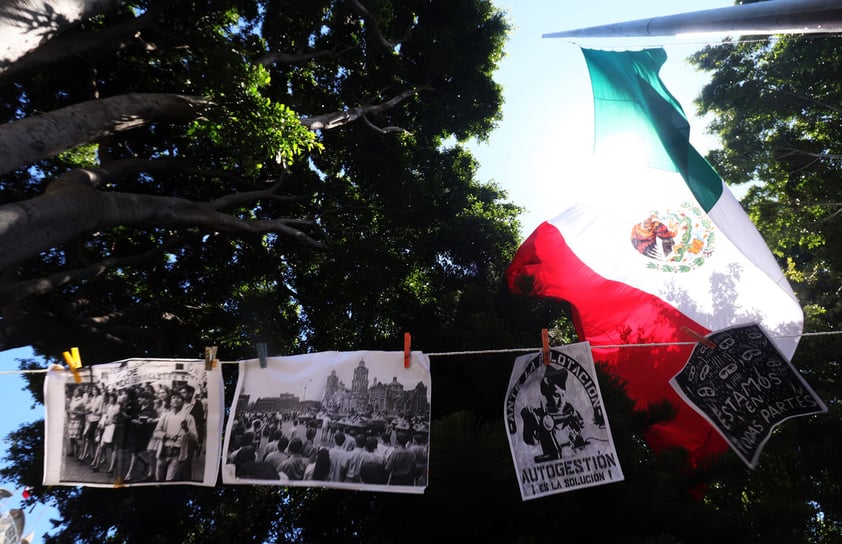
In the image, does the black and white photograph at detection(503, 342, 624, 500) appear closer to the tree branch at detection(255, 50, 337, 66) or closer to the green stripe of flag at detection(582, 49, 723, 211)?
the green stripe of flag at detection(582, 49, 723, 211)

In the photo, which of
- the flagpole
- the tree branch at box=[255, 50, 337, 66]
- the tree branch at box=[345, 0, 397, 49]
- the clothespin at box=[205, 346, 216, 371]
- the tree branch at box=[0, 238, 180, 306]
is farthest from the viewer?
the tree branch at box=[345, 0, 397, 49]

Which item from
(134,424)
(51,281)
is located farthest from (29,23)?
(134,424)

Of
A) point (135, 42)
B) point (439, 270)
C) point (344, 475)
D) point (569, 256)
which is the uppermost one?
point (135, 42)

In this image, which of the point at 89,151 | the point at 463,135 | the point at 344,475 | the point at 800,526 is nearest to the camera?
the point at 344,475

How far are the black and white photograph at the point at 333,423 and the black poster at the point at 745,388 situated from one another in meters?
2.07

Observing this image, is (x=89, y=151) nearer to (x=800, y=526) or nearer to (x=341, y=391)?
(x=341, y=391)

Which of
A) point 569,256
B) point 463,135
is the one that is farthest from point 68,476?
point 463,135

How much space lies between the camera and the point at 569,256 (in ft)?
18.7

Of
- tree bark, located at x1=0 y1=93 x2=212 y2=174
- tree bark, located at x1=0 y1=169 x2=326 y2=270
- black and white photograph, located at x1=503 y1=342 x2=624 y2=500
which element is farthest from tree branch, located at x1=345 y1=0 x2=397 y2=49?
black and white photograph, located at x1=503 y1=342 x2=624 y2=500

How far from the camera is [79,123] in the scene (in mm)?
4766

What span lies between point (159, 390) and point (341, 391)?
138 cm

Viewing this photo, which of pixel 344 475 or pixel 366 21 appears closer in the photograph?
pixel 344 475

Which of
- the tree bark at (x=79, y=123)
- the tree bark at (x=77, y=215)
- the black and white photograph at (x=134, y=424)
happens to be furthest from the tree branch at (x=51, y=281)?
the black and white photograph at (x=134, y=424)

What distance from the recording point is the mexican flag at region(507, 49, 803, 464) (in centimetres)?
484
